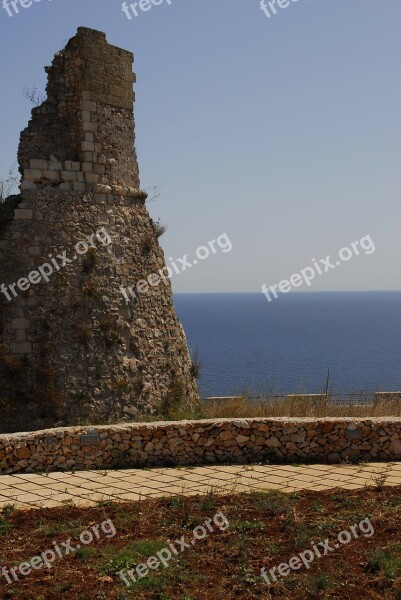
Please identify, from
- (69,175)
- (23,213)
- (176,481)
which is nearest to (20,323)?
(23,213)

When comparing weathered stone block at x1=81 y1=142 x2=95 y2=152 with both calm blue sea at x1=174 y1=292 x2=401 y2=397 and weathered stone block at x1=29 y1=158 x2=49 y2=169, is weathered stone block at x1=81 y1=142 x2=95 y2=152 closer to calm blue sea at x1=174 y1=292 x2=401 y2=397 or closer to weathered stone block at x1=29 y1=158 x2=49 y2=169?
weathered stone block at x1=29 y1=158 x2=49 y2=169

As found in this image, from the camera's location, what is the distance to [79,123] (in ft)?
46.1

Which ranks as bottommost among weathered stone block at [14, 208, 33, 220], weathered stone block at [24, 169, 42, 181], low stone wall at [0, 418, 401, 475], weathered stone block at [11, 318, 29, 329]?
low stone wall at [0, 418, 401, 475]

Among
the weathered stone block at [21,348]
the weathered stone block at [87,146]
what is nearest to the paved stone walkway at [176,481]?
the weathered stone block at [21,348]

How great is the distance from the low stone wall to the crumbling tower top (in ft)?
17.7

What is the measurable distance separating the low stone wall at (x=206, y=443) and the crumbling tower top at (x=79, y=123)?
5395mm

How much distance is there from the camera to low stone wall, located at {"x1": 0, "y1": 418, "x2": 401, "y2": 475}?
33.4 ft

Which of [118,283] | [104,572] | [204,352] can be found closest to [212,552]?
[104,572]

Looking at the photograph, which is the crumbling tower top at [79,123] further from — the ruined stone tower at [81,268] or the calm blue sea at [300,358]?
the calm blue sea at [300,358]

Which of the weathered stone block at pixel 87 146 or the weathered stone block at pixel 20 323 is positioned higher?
the weathered stone block at pixel 87 146

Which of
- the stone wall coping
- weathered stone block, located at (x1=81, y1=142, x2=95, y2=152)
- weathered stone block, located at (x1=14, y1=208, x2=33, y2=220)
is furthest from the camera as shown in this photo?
weathered stone block, located at (x1=81, y1=142, x2=95, y2=152)

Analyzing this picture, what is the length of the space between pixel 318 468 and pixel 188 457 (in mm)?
1827

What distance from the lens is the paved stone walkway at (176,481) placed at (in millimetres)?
8720

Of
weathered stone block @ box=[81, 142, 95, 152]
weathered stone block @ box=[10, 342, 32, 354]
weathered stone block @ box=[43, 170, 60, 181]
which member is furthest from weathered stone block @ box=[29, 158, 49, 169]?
weathered stone block @ box=[10, 342, 32, 354]
